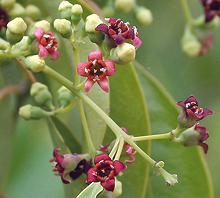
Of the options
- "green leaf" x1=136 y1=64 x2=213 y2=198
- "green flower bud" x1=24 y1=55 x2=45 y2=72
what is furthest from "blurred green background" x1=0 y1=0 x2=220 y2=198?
"green flower bud" x1=24 y1=55 x2=45 y2=72

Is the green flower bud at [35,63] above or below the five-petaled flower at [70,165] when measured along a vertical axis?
above

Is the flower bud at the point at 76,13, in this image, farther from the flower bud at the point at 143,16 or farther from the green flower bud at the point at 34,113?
the flower bud at the point at 143,16

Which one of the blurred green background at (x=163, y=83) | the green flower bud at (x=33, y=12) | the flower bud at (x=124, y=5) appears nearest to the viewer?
the green flower bud at (x=33, y=12)

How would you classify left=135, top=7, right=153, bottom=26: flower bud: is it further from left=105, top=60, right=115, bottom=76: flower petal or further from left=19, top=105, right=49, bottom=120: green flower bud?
left=105, top=60, right=115, bottom=76: flower petal

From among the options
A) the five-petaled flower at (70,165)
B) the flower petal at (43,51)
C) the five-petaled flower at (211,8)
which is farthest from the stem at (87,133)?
the five-petaled flower at (211,8)

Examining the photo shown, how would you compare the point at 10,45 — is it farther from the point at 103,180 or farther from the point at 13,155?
the point at 13,155

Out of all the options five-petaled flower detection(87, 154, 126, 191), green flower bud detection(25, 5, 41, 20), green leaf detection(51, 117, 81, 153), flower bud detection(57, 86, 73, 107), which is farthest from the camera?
green flower bud detection(25, 5, 41, 20)

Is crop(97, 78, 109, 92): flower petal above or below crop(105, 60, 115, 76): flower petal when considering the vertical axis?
below
